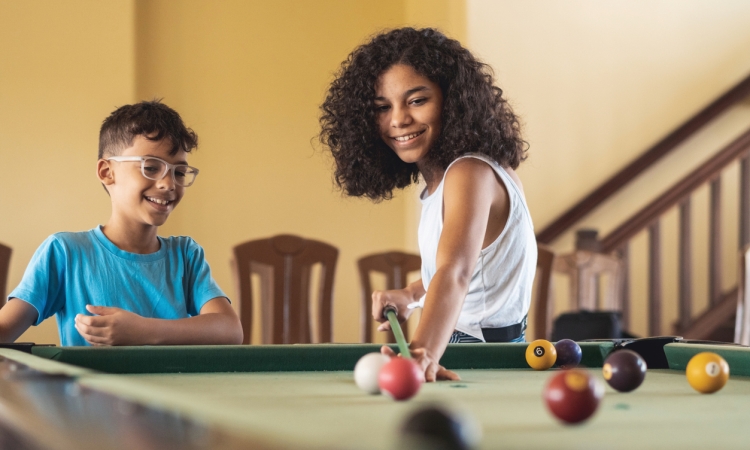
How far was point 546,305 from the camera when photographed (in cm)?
374

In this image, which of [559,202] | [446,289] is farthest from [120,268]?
[559,202]

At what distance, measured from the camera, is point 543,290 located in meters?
3.73

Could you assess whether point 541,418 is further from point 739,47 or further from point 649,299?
point 739,47

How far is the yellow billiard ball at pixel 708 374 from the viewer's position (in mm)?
1187

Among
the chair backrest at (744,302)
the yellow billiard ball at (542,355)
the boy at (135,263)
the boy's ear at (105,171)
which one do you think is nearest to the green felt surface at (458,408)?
the yellow billiard ball at (542,355)

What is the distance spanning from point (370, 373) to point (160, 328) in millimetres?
763

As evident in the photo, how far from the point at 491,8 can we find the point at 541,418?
12.5 ft

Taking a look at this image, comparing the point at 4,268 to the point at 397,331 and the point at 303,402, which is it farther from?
the point at 303,402

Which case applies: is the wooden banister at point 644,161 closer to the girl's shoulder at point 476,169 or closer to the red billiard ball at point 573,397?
the girl's shoulder at point 476,169

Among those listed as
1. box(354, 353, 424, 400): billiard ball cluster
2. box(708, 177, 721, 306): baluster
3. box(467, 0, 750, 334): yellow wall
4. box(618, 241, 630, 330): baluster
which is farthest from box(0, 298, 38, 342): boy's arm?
box(708, 177, 721, 306): baluster

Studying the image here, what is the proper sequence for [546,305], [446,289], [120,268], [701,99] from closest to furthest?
[446,289] < [120,268] < [546,305] < [701,99]

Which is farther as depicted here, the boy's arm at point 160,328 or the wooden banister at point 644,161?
the wooden banister at point 644,161

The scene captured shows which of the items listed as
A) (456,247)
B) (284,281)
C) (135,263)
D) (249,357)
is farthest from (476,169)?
(284,281)

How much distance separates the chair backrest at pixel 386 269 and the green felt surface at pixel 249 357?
1.99 meters
